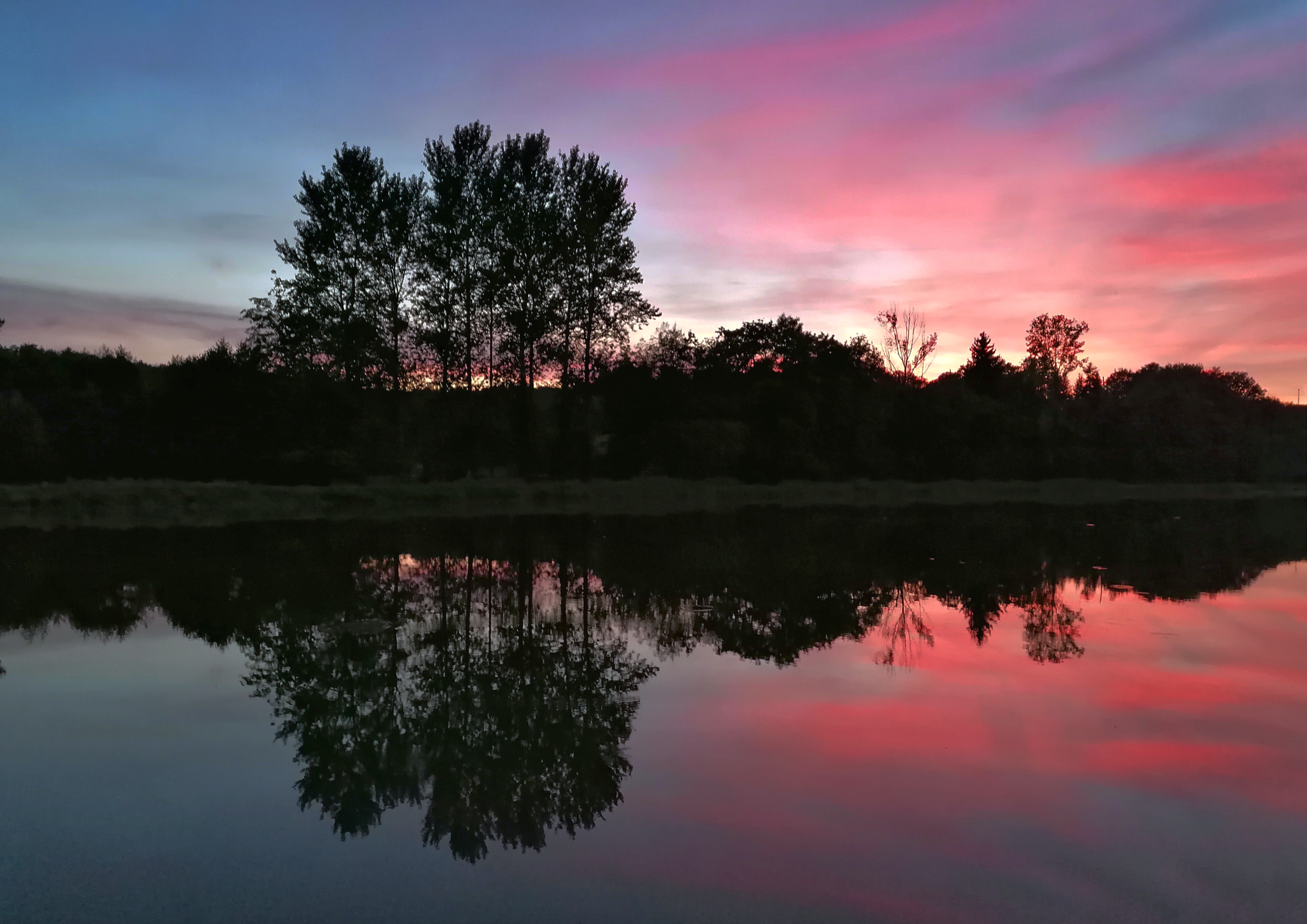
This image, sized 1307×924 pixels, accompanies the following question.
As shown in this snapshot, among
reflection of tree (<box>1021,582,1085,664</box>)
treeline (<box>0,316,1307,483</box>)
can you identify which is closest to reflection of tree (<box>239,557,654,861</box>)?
reflection of tree (<box>1021,582,1085,664</box>)

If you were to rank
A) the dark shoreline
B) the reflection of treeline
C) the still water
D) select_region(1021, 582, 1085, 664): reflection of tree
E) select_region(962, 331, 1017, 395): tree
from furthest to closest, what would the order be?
select_region(962, 331, 1017, 395): tree < the dark shoreline < the reflection of treeline < select_region(1021, 582, 1085, 664): reflection of tree < the still water

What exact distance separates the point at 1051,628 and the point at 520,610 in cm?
645

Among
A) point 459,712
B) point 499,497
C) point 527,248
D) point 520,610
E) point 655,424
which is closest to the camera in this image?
point 459,712

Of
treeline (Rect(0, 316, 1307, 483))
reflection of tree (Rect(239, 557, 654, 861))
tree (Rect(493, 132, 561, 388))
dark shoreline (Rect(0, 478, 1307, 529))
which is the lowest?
reflection of tree (Rect(239, 557, 654, 861))

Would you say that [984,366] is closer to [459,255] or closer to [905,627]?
[459,255]

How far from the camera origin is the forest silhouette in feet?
104

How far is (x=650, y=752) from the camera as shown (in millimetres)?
5973

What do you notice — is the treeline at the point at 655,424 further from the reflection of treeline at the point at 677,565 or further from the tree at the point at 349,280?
the reflection of treeline at the point at 677,565

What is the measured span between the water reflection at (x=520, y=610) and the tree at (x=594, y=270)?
14.1 metres

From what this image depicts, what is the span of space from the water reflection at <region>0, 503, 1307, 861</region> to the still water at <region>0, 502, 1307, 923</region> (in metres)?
0.05

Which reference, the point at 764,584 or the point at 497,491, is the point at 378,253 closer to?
the point at 497,491

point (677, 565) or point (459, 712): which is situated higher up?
point (677, 565)

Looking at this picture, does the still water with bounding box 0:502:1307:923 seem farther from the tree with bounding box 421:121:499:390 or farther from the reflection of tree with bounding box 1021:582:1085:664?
the tree with bounding box 421:121:499:390

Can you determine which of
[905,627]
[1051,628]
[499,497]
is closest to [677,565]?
[905,627]
